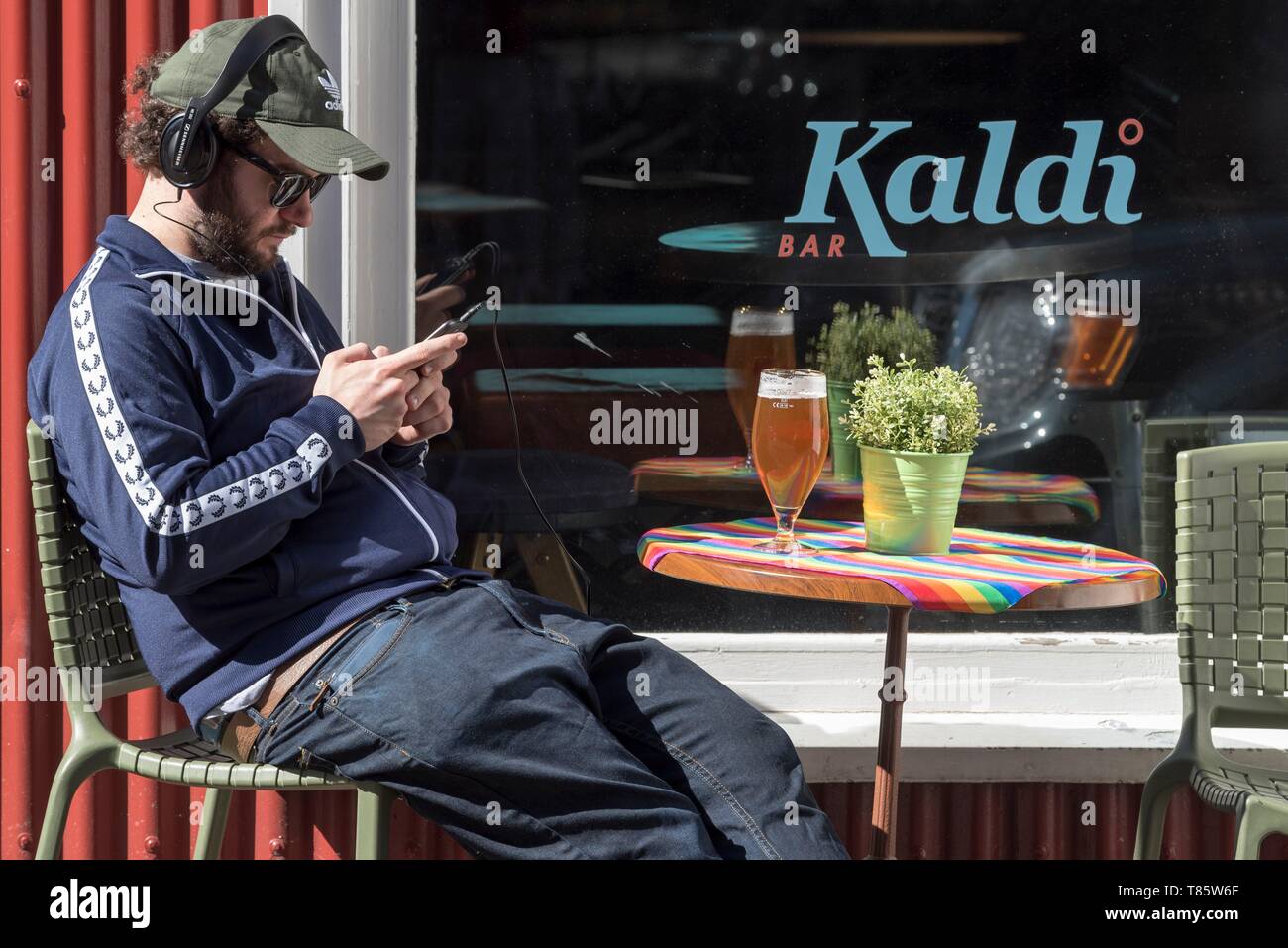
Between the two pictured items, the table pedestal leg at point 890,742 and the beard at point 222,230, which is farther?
the table pedestal leg at point 890,742

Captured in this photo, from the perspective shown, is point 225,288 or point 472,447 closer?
point 225,288

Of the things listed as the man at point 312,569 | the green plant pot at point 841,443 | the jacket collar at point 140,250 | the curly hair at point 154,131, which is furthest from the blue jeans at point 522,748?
the green plant pot at point 841,443

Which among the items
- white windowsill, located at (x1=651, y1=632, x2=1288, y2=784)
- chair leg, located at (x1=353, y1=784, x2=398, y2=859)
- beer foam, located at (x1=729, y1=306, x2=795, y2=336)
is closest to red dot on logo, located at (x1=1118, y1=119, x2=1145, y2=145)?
beer foam, located at (x1=729, y1=306, x2=795, y2=336)

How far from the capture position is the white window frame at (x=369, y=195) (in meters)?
2.55

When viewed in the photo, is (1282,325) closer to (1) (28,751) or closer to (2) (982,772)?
(2) (982,772)

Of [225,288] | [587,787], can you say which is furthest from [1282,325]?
[225,288]

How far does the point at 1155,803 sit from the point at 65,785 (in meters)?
1.68

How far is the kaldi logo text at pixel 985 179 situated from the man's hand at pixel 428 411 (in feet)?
3.53

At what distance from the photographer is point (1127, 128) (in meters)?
2.73

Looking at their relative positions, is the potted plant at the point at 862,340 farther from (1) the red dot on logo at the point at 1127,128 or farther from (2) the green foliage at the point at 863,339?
(1) the red dot on logo at the point at 1127,128

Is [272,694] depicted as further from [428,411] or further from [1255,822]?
[1255,822]
